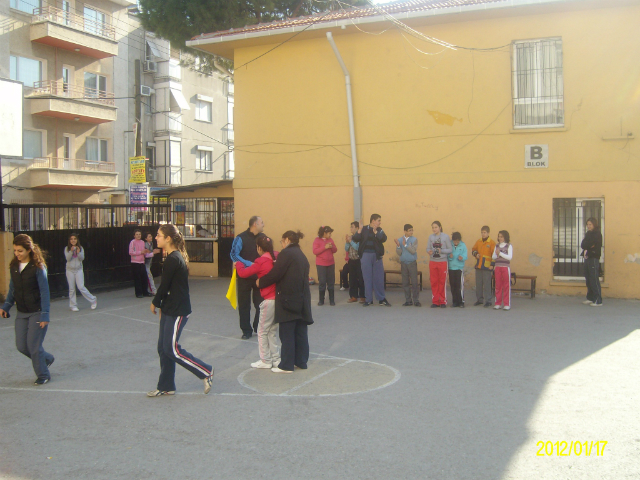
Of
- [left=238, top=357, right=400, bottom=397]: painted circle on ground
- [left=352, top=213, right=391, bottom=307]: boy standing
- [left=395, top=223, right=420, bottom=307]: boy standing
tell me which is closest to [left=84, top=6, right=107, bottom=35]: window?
[left=352, top=213, right=391, bottom=307]: boy standing

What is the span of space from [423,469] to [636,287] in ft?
33.4

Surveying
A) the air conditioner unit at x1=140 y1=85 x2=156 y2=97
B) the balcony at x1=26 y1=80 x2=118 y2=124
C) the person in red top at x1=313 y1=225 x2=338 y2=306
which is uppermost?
the air conditioner unit at x1=140 y1=85 x2=156 y2=97

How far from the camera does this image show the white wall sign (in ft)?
42.3

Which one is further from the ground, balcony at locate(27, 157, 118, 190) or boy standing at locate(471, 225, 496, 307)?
balcony at locate(27, 157, 118, 190)

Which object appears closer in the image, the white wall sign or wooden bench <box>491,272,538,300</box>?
wooden bench <box>491,272,538,300</box>

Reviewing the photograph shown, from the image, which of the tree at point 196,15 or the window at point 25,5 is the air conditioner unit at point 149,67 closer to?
the window at point 25,5

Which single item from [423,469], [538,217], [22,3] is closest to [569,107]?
[538,217]

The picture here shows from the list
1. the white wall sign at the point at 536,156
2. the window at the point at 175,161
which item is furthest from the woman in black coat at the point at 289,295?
the window at the point at 175,161

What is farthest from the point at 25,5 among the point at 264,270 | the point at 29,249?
the point at 264,270

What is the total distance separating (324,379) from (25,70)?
23951mm

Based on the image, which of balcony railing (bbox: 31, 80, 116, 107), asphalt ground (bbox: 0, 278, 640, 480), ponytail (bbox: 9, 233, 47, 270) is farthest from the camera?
balcony railing (bbox: 31, 80, 116, 107)

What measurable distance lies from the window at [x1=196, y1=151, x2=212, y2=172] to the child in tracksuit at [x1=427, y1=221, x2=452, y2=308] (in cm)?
2561

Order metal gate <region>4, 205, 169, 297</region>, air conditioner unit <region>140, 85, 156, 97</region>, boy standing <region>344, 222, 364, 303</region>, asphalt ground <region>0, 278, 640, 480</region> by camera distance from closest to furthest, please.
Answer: asphalt ground <region>0, 278, 640, 480</region>
boy standing <region>344, 222, 364, 303</region>
metal gate <region>4, 205, 169, 297</region>
air conditioner unit <region>140, 85, 156, 97</region>
